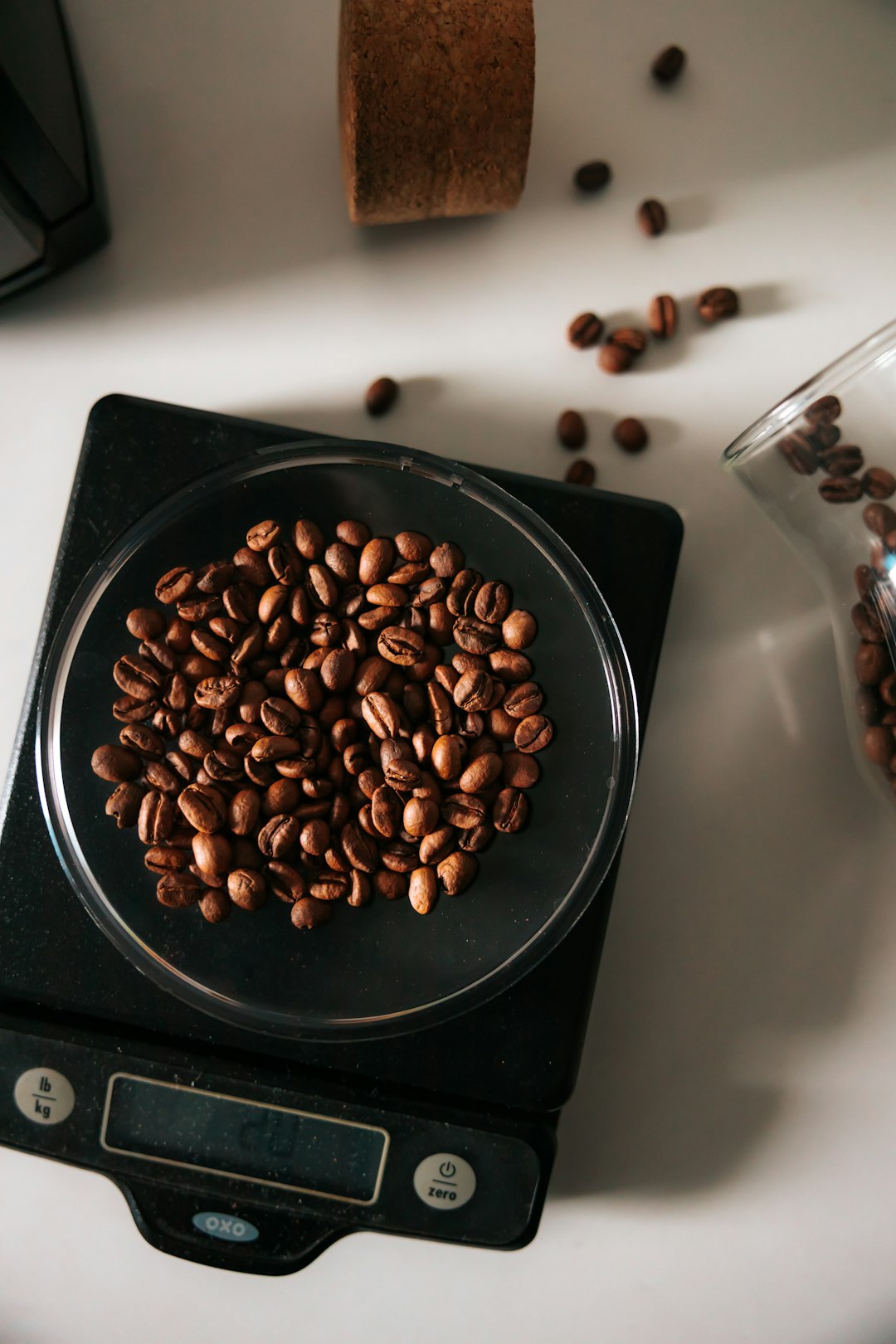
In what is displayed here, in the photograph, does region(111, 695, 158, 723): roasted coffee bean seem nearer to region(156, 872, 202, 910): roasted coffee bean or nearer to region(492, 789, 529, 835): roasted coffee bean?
region(156, 872, 202, 910): roasted coffee bean

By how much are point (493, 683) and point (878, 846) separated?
13.6 inches

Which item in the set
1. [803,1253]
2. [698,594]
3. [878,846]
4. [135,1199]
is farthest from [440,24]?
[803,1253]

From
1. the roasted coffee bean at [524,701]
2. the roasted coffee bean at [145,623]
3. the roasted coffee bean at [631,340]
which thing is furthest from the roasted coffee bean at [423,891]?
the roasted coffee bean at [631,340]

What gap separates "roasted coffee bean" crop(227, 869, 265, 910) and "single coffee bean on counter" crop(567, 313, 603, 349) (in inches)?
17.9

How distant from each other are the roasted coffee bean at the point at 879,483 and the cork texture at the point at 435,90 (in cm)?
32

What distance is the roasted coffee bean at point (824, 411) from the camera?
63 centimetres

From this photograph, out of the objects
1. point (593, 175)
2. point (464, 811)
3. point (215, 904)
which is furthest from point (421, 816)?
point (593, 175)

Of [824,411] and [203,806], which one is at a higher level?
[824,411]

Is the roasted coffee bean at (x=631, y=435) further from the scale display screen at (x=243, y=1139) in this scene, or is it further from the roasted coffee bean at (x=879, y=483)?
the scale display screen at (x=243, y=1139)

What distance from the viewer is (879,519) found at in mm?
650

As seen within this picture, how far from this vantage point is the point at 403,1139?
0.61m

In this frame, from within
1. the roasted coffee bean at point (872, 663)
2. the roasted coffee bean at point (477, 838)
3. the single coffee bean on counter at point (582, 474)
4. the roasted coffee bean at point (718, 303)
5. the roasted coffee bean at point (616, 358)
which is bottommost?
the roasted coffee bean at point (477, 838)

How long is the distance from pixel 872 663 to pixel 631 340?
0.30m

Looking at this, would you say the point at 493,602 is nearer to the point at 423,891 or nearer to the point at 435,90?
the point at 423,891
